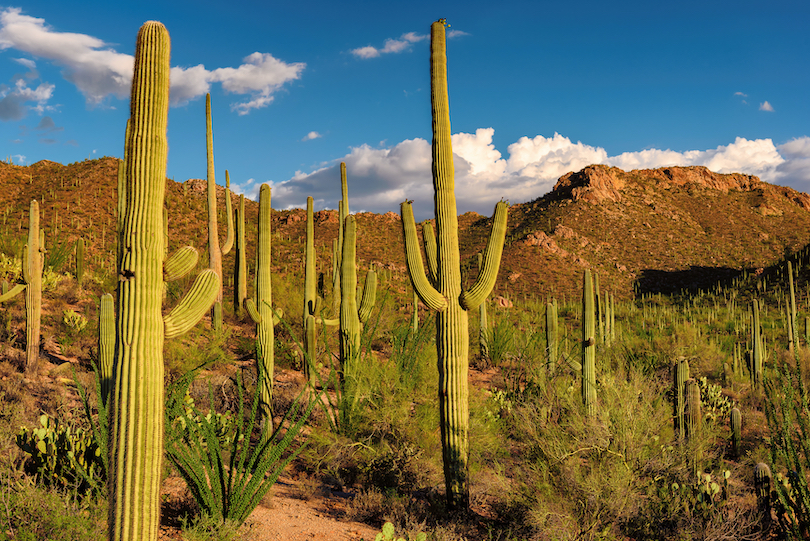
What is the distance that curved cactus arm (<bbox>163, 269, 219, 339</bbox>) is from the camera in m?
3.50

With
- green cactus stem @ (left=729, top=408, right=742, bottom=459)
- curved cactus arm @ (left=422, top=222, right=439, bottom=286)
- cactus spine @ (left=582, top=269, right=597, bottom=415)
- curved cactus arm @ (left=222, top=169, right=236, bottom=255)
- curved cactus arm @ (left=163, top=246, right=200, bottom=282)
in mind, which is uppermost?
curved cactus arm @ (left=222, top=169, right=236, bottom=255)

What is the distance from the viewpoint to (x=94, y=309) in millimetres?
13219

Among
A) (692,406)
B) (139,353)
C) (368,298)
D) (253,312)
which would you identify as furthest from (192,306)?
(692,406)

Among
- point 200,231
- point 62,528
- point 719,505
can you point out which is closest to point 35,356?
point 62,528

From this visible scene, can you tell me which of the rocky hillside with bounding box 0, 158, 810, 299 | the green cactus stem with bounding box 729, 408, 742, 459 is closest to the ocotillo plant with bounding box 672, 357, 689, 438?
the green cactus stem with bounding box 729, 408, 742, 459

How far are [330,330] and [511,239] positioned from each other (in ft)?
114

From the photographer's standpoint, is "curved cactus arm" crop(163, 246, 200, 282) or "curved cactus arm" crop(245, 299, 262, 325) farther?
"curved cactus arm" crop(245, 299, 262, 325)

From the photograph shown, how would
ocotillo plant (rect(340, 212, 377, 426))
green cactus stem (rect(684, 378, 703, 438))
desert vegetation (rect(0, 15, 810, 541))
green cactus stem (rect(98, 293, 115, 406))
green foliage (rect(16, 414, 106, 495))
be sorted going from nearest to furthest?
desert vegetation (rect(0, 15, 810, 541)), green foliage (rect(16, 414, 106, 495)), green cactus stem (rect(98, 293, 115, 406)), green cactus stem (rect(684, 378, 703, 438)), ocotillo plant (rect(340, 212, 377, 426))

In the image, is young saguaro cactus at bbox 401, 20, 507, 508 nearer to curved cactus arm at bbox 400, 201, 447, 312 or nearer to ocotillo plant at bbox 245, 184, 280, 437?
curved cactus arm at bbox 400, 201, 447, 312

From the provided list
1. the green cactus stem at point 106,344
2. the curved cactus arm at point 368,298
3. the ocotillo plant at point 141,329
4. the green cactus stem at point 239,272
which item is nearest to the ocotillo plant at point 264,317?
the curved cactus arm at point 368,298

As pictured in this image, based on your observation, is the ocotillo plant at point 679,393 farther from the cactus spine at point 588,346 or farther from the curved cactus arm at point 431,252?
the curved cactus arm at point 431,252

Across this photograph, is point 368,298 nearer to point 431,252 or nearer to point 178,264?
point 431,252

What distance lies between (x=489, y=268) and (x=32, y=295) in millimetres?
8807

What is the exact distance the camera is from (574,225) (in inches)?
1866
